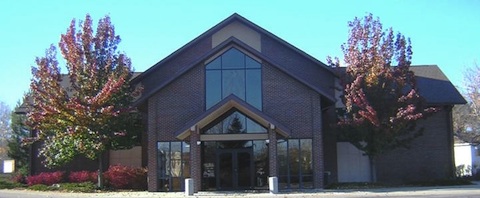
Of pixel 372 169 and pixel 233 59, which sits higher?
pixel 233 59

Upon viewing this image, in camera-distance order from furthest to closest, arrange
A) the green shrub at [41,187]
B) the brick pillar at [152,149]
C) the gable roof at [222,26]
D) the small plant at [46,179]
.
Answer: the gable roof at [222,26] < the small plant at [46,179] < the green shrub at [41,187] < the brick pillar at [152,149]

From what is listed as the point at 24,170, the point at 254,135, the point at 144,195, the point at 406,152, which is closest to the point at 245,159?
the point at 254,135

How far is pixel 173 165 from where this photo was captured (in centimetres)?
2720

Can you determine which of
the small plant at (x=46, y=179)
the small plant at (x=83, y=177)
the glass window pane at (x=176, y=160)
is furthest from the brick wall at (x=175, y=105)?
the small plant at (x=46, y=179)

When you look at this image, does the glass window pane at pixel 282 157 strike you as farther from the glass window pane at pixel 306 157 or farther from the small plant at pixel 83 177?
the small plant at pixel 83 177

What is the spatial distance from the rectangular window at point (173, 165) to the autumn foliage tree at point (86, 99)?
2.28 metres

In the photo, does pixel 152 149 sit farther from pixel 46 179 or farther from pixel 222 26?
pixel 222 26

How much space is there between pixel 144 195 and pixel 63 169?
9.36 meters

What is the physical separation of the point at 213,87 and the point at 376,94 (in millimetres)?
8414

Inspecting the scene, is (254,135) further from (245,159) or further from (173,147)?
(173,147)

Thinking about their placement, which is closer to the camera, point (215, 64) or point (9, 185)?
point (215, 64)

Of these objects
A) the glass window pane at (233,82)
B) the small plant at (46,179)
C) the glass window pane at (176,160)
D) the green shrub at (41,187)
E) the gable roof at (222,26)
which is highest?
the gable roof at (222,26)

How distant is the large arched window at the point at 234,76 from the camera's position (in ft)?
90.1

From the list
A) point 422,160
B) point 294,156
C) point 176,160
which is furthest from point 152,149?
point 422,160
